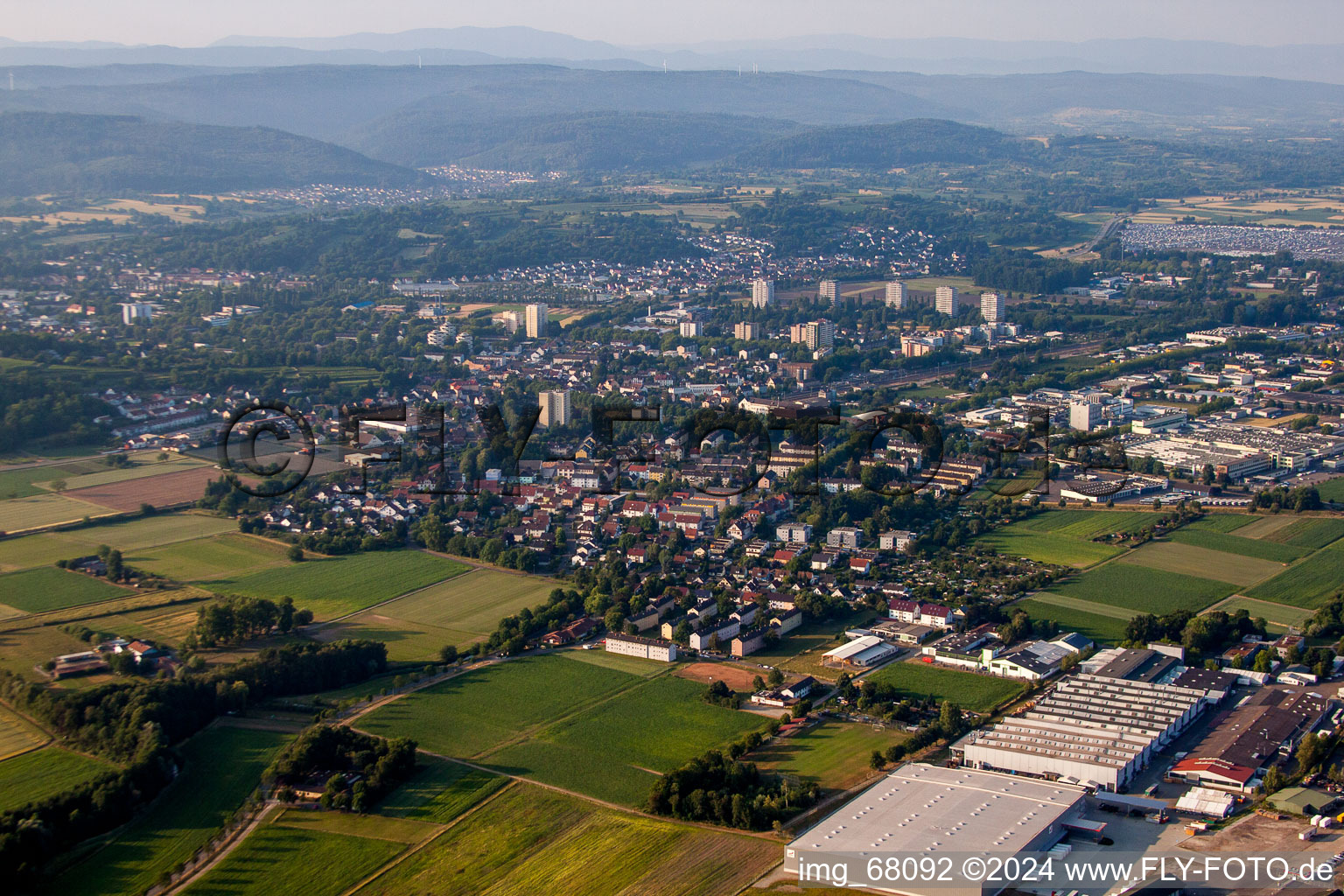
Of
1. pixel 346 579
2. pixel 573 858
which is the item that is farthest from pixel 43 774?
pixel 346 579

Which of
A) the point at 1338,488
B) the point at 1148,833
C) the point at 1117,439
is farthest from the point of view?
the point at 1117,439

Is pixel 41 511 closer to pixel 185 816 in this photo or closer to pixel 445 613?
pixel 445 613

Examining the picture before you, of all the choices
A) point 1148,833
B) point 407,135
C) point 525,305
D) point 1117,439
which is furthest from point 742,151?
point 1148,833

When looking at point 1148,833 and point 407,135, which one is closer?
point 1148,833

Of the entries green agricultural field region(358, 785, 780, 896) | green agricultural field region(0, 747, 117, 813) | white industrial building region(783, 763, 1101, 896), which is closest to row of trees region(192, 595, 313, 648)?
green agricultural field region(0, 747, 117, 813)

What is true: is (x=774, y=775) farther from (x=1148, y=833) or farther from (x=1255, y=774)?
(x=1255, y=774)

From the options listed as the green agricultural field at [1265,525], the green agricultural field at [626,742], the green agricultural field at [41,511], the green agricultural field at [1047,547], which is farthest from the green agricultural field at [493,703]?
the green agricultural field at [1265,525]

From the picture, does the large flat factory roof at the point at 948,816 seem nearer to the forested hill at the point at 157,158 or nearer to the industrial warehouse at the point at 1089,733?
the industrial warehouse at the point at 1089,733
